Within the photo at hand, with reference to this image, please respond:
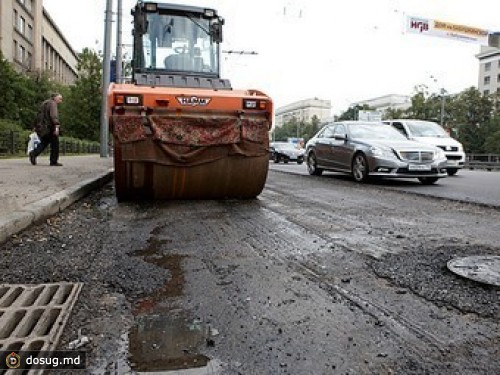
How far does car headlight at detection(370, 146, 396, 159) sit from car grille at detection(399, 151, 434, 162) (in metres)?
0.21

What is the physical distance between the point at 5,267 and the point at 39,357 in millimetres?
1669

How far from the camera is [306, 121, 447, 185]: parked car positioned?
36.4ft

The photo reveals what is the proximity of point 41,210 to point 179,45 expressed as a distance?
Answer: 14.4 ft

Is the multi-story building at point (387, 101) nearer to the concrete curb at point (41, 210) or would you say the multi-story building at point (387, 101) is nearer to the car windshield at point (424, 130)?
the car windshield at point (424, 130)

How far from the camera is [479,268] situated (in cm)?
357

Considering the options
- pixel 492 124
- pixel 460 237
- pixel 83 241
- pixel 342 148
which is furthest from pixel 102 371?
pixel 492 124

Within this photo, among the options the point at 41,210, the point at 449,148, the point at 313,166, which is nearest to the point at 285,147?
the point at 449,148

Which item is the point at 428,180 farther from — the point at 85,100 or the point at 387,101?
the point at 387,101

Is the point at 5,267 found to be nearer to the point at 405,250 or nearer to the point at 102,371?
the point at 102,371

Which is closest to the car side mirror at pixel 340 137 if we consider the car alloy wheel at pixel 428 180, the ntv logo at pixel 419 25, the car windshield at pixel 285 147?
the car alloy wheel at pixel 428 180

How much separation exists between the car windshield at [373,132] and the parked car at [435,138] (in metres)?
2.11

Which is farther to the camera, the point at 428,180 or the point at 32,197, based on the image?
the point at 428,180

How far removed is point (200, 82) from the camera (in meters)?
8.02

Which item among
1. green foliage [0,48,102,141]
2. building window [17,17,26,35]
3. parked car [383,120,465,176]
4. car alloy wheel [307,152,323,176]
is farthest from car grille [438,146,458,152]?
building window [17,17,26,35]
